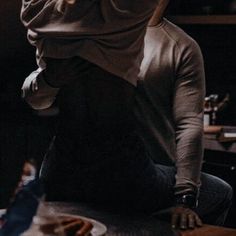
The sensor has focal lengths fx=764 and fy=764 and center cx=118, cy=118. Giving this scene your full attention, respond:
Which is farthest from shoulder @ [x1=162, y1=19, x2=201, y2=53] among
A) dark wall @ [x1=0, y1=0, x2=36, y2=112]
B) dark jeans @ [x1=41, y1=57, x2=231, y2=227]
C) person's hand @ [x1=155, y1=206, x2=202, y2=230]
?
dark wall @ [x1=0, y1=0, x2=36, y2=112]

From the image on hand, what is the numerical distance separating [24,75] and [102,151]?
9.81ft

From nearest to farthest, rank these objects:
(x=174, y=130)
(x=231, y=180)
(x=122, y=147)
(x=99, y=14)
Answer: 1. (x=99, y=14)
2. (x=122, y=147)
3. (x=174, y=130)
4. (x=231, y=180)

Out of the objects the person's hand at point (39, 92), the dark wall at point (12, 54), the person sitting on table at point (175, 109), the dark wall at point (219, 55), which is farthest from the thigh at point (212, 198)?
the dark wall at point (219, 55)

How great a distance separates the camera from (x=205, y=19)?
165 inches

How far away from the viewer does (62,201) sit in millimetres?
1777

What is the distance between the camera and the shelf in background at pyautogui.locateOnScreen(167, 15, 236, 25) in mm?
4117

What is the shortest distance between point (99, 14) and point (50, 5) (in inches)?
4.1

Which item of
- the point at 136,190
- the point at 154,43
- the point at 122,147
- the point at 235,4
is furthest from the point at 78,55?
the point at 235,4

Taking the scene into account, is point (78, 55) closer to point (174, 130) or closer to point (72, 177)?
point (72, 177)

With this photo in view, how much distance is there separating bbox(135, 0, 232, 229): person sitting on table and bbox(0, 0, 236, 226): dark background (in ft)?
6.71

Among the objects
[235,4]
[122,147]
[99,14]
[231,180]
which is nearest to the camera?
[99,14]

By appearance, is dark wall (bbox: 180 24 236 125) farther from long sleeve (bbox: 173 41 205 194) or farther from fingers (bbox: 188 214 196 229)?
fingers (bbox: 188 214 196 229)

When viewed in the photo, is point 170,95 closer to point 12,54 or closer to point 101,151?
point 101,151

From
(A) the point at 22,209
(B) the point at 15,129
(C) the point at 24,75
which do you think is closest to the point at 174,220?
(A) the point at 22,209
